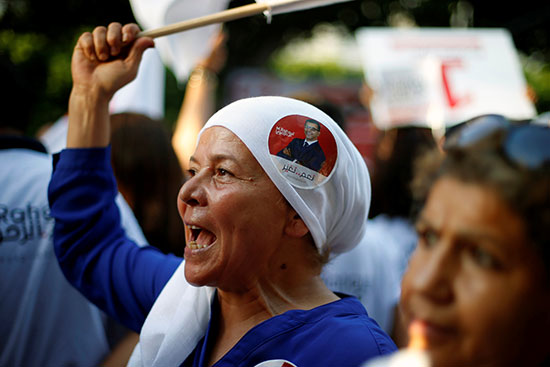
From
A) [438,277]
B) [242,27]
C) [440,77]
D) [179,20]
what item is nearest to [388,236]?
[179,20]

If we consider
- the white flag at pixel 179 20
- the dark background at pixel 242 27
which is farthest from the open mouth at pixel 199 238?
the dark background at pixel 242 27

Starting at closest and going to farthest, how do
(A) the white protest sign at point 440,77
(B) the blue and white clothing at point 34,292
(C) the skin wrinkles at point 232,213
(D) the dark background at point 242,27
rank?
(C) the skin wrinkles at point 232,213 < (B) the blue and white clothing at point 34,292 < (A) the white protest sign at point 440,77 < (D) the dark background at point 242,27

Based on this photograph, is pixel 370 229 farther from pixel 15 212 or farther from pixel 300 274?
pixel 15 212

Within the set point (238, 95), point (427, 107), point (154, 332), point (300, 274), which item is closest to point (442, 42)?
point (427, 107)

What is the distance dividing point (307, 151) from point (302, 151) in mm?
16

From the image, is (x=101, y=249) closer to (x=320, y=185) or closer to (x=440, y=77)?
(x=320, y=185)

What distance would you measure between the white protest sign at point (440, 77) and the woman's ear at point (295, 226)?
265cm

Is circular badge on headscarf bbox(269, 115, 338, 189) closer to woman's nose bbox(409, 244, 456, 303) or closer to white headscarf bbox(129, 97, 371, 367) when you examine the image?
white headscarf bbox(129, 97, 371, 367)

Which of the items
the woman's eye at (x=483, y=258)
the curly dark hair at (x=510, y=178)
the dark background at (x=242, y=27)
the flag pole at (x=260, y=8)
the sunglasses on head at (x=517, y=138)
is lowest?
the dark background at (x=242, y=27)

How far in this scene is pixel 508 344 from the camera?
87 centimetres

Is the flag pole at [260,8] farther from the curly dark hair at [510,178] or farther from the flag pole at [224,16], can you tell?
the curly dark hair at [510,178]

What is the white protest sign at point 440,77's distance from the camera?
14.0ft

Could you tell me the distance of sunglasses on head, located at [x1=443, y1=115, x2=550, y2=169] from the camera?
870mm

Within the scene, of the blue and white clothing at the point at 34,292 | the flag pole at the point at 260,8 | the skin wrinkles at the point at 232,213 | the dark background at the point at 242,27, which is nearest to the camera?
the skin wrinkles at the point at 232,213
